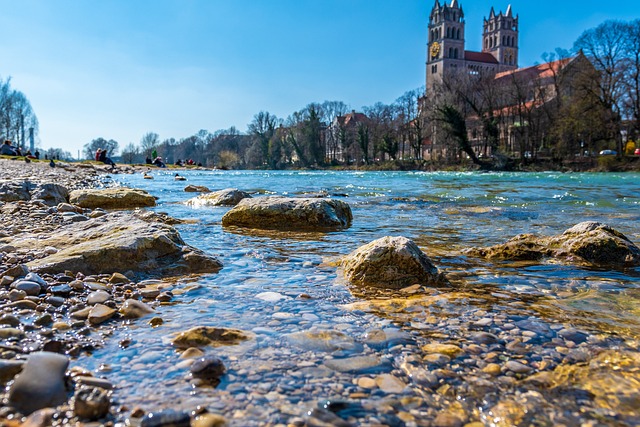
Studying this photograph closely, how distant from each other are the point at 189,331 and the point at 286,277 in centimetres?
160

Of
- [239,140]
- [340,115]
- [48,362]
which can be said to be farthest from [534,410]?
[239,140]

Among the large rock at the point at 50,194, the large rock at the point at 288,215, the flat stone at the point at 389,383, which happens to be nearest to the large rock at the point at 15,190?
the large rock at the point at 50,194

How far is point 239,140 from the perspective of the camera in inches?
4978

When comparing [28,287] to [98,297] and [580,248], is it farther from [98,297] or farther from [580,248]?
[580,248]

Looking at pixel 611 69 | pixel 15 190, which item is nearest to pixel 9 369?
pixel 15 190

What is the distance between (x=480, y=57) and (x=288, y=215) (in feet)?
455

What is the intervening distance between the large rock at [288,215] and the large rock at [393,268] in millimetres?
3412

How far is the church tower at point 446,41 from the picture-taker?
120 m

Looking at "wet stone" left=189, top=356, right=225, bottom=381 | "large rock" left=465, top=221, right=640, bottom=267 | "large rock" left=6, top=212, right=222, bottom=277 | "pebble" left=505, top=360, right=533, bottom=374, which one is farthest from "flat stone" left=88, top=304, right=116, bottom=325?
"large rock" left=465, top=221, right=640, bottom=267

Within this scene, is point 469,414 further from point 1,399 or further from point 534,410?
point 1,399

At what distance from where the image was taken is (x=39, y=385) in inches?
71.6

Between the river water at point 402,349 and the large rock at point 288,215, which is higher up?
the large rock at point 288,215

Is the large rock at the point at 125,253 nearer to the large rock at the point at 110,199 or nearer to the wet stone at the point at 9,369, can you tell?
the wet stone at the point at 9,369

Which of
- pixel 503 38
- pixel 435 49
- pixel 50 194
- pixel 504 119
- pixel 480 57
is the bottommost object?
pixel 50 194
